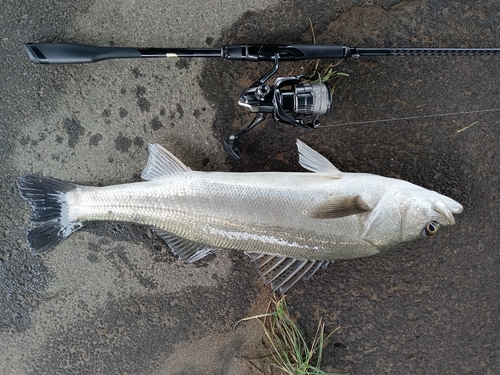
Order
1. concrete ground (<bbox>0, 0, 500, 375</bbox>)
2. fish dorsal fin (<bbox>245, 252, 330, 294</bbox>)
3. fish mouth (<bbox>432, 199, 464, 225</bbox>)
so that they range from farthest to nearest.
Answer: concrete ground (<bbox>0, 0, 500, 375</bbox>)
fish dorsal fin (<bbox>245, 252, 330, 294</bbox>)
fish mouth (<bbox>432, 199, 464, 225</bbox>)

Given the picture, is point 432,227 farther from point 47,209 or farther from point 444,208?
point 47,209

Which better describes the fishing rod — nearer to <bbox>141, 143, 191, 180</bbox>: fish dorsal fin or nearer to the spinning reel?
the spinning reel

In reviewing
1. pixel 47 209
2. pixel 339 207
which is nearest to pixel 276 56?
pixel 339 207

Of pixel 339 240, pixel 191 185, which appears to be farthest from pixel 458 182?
pixel 191 185

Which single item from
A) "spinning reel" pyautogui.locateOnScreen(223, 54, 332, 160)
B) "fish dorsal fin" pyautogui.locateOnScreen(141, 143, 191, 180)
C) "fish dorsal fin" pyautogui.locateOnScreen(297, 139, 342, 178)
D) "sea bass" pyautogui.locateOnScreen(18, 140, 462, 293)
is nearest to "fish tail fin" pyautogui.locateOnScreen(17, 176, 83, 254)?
"sea bass" pyautogui.locateOnScreen(18, 140, 462, 293)

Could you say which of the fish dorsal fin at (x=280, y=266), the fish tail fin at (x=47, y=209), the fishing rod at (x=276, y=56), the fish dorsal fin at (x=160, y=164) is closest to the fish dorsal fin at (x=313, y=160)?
the fishing rod at (x=276, y=56)
